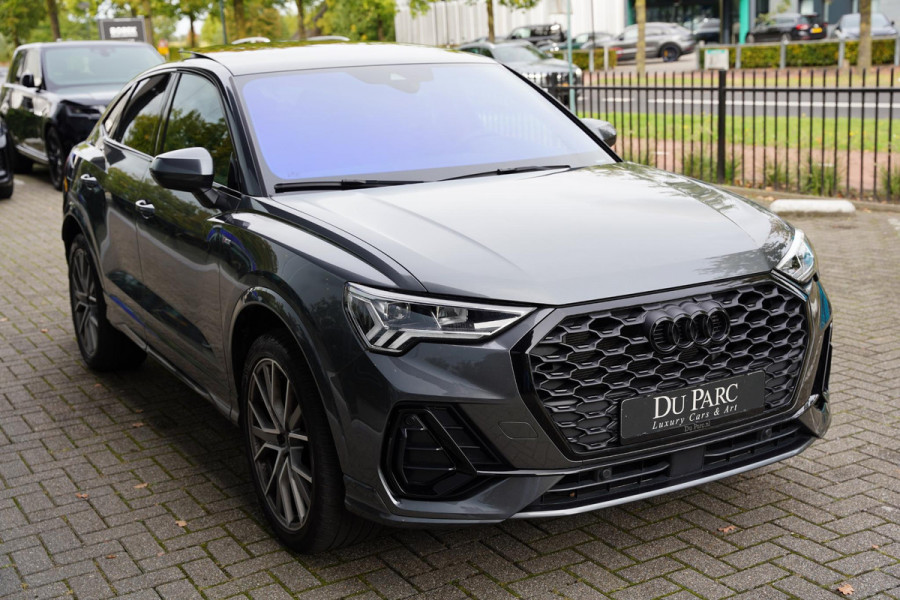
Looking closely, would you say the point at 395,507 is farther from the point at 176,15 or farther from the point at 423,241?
the point at 176,15

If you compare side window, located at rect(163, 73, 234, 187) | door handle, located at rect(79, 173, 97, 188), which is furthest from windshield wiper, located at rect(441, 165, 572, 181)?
door handle, located at rect(79, 173, 97, 188)

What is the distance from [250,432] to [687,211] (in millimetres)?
1809

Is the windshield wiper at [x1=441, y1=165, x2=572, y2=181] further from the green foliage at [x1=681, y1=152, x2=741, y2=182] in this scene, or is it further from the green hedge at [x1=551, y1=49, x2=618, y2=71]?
the green hedge at [x1=551, y1=49, x2=618, y2=71]

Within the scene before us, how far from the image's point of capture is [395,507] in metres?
3.29

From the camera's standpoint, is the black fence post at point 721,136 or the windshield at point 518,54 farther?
the windshield at point 518,54

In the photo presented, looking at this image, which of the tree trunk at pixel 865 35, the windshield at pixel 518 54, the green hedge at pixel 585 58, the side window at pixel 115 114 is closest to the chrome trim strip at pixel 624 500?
the side window at pixel 115 114

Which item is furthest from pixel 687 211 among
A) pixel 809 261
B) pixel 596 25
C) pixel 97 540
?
pixel 596 25

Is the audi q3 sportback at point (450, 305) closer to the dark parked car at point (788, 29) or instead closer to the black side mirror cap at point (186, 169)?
the black side mirror cap at point (186, 169)

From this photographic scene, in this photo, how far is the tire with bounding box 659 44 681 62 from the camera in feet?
148

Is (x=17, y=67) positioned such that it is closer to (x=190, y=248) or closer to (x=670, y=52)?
(x=190, y=248)

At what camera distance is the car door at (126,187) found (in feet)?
16.9

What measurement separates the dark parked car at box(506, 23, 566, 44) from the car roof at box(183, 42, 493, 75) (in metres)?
46.3

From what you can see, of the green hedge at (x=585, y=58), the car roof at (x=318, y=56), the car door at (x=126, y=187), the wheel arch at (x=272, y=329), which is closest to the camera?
the wheel arch at (x=272, y=329)

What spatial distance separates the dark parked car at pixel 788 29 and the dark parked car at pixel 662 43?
2.73m
